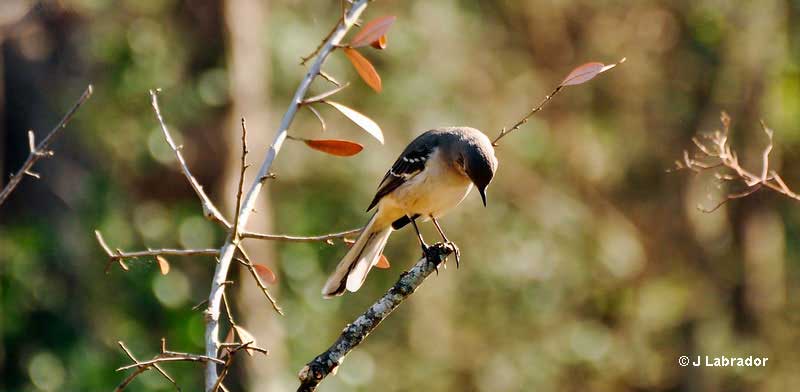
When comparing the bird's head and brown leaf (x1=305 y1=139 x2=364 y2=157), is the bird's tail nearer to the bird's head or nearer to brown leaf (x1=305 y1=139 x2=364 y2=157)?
the bird's head

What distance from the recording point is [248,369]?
34.5 ft

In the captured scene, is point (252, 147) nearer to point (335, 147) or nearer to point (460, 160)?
point (460, 160)

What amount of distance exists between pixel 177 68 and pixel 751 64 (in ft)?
24.9

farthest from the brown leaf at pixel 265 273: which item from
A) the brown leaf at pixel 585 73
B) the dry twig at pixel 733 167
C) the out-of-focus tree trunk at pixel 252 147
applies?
the out-of-focus tree trunk at pixel 252 147

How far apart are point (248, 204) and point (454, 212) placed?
32.3 ft

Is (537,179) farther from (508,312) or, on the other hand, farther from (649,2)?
(649,2)

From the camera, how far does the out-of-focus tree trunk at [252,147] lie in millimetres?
10445

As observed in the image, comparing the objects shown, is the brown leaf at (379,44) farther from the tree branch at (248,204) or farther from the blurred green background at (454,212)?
the blurred green background at (454,212)

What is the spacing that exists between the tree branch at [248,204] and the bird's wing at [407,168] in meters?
1.88

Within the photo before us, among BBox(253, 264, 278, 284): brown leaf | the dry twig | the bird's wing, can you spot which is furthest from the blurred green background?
BBox(253, 264, 278, 284): brown leaf

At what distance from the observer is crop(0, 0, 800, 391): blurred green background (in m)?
11.2

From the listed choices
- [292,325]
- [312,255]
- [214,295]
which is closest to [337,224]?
[312,255]

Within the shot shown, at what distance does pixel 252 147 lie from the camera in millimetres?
10391

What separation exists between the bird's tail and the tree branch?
1.26m
